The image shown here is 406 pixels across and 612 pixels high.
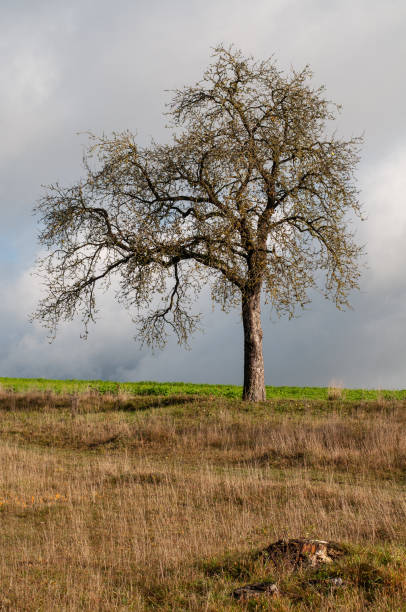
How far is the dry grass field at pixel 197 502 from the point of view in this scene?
7539 millimetres

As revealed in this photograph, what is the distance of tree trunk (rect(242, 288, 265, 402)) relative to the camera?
25922 millimetres

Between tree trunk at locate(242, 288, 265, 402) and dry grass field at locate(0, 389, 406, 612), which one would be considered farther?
tree trunk at locate(242, 288, 265, 402)

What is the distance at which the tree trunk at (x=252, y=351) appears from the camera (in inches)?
1021

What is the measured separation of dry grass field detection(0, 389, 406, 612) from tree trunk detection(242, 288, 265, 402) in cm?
107

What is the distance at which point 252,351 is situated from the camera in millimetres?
25953

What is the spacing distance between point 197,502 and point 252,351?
13.4 m

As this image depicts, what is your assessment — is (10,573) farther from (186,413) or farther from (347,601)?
(186,413)

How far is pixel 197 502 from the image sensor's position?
1294 centimetres

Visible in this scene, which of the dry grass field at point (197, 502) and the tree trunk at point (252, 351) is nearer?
the dry grass field at point (197, 502)

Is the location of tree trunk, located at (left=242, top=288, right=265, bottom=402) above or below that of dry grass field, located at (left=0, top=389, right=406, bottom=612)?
above

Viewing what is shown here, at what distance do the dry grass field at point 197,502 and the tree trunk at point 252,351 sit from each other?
42.3 inches

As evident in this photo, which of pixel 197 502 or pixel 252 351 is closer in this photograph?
pixel 197 502

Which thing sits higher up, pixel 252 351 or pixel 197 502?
pixel 252 351

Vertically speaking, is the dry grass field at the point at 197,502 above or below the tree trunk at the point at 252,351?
below
